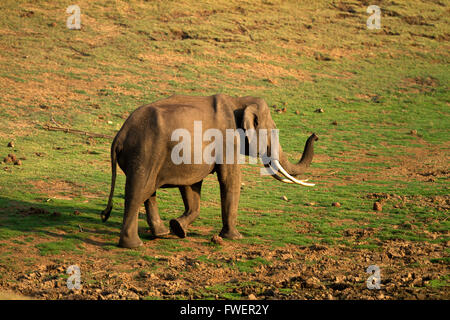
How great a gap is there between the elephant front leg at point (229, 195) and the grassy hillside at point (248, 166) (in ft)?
0.77

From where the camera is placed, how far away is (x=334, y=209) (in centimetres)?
1116

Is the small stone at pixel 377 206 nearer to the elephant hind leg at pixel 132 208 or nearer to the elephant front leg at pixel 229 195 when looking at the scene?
the elephant front leg at pixel 229 195

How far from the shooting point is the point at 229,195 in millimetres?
9094

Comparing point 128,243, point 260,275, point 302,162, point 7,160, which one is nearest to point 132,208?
point 128,243

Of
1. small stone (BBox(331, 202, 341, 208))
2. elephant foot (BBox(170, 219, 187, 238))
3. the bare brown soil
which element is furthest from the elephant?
small stone (BBox(331, 202, 341, 208))

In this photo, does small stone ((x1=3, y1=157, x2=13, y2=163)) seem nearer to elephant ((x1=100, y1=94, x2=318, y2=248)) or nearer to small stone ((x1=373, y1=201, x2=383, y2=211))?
elephant ((x1=100, y1=94, x2=318, y2=248))

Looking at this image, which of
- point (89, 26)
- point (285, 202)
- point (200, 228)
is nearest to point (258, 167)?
point (285, 202)

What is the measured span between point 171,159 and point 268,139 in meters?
1.73

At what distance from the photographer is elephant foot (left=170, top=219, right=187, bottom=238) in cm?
884

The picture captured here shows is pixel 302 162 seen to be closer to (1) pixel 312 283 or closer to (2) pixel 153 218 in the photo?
(2) pixel 153 218

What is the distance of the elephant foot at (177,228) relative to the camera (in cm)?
884

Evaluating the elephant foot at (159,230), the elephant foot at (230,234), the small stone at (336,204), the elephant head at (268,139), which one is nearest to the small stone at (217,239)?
the elephant foot at (230,234)

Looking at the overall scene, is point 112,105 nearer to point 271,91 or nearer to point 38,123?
point 38,123

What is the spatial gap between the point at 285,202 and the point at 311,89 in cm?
1072
